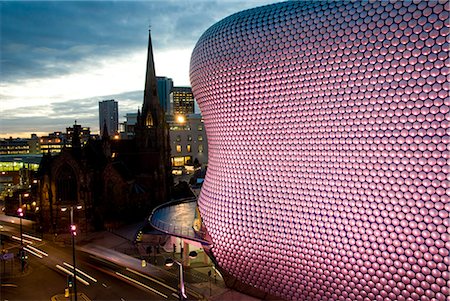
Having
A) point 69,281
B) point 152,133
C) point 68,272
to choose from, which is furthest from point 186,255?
point 152,133

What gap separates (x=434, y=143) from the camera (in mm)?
14523

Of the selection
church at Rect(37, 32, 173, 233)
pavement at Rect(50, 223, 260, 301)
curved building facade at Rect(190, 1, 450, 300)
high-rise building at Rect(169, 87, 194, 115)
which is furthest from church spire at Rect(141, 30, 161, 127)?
high-rise building at Rect(169, 87, 194, 115)

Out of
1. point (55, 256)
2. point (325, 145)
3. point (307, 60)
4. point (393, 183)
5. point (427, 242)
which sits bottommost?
point (55, 256)

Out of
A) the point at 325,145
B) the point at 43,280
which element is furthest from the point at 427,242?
the point at 43,280

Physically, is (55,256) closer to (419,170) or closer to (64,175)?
(64,175)

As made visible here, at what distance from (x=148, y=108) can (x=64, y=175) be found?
54.2 feet

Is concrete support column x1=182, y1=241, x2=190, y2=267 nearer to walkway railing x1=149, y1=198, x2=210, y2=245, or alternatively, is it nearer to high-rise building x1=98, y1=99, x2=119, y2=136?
walkway railing x1=149, y1=198, x2=210, y2=245

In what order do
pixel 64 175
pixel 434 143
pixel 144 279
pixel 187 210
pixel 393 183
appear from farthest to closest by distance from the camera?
pixel 64 175 < pixel 187 210 < pixel 144 279 < pixel 393 183 < pixel 434 143

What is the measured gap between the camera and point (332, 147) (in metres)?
17.5

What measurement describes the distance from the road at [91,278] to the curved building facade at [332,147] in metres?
4.54

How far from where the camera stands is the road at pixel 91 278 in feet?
71.4

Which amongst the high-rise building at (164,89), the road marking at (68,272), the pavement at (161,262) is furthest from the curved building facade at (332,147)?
the high-rise building at (164,89)

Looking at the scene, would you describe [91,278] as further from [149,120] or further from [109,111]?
[109,111]

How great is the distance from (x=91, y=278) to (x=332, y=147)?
1734 cm
